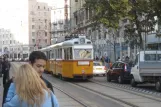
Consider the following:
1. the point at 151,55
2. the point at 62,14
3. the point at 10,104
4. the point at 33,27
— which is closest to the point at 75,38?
the point at 151,55

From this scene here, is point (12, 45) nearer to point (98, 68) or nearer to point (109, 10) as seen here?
point (98, 68)

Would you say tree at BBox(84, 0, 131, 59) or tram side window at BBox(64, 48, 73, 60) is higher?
tree at BBox(84, 0, 131, 59)

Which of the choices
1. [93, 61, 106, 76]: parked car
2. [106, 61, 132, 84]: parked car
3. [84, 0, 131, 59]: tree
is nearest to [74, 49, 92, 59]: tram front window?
[106, 61, 132, 84]: parked car

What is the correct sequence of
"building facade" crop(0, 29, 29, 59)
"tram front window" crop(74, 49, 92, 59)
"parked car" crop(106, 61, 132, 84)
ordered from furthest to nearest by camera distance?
"building facade" crop(0, 29, 29, 59) < "tram front window" crop(74, 49, 92, 59) < "parked car" crop(106, 61, 132, 84)

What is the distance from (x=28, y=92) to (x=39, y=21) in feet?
424

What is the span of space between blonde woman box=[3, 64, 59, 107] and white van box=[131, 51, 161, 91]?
16.9 metres

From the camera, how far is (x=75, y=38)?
28438 millimetres

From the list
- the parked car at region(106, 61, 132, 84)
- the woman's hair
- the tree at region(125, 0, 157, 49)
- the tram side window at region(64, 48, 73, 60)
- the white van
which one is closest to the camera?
the woman's hair

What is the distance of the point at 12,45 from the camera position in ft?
458

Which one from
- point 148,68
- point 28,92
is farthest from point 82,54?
point 28,92

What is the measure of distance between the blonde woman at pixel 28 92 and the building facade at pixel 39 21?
125 m

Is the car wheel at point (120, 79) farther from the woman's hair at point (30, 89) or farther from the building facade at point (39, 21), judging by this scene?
the building facade at point (39, 21)

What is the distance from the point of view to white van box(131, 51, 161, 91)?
68.1 feet

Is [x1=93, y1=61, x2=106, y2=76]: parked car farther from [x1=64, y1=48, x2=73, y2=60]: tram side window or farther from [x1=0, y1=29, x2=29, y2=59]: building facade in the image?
A: [x1=0, y1=29, x2=29, y2=59]: building facade
